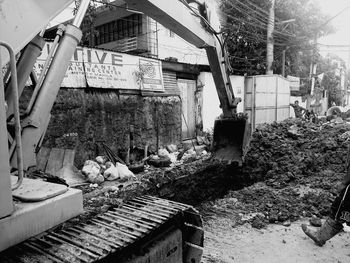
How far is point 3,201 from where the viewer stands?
55.0 inches

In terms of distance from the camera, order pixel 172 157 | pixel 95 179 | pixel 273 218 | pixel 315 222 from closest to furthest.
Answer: pixel 315 222 < pixel 273 218 < pixel 95 179 < pixel 172 157

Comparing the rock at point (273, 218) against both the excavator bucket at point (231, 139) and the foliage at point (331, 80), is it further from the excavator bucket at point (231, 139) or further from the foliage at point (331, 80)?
the foliage at point (331, 80)

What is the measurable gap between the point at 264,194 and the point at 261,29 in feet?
43.9

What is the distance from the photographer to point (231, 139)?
610cm

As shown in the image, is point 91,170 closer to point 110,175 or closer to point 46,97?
point 110,175

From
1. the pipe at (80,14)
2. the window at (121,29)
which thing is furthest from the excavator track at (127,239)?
the window at (121,29)

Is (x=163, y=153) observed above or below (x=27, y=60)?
below

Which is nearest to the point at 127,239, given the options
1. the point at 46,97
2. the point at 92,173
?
the point at 46,97

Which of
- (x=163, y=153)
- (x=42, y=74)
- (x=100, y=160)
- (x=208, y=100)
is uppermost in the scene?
(x=42, y=74)

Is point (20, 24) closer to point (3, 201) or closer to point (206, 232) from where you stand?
point (3, 201)

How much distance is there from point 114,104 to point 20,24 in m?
6.63

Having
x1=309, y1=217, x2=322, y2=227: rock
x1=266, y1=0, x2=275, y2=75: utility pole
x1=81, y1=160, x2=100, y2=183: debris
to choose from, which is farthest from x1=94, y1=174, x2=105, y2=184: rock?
x1=266, y1=0, x2=275, y2=75: utility pole

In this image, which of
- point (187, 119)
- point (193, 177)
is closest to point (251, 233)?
point (193, 177)

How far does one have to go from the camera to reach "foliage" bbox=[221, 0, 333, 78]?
15570mm
